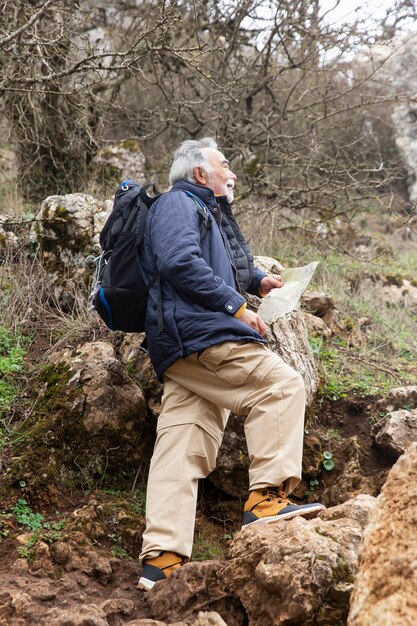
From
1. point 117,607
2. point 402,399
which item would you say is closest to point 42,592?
point 117,607

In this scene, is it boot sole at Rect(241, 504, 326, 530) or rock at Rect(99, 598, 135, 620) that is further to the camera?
boot sole at Rect(241, 504, 326, 530)

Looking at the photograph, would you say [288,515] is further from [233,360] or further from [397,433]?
[397,433]

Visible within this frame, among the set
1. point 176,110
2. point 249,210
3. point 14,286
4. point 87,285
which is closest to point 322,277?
point 249,210

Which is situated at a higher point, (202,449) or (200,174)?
(200,174)

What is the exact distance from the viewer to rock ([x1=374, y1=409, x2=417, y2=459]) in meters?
4.20

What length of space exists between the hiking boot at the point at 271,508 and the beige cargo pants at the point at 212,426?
0.05 meters

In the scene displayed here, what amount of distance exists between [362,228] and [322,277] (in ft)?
18.1

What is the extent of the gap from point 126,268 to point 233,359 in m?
0.81

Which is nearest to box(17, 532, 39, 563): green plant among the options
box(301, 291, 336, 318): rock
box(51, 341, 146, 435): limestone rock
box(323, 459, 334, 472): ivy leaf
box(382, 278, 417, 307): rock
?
box(51, 341, 146, 435): limestone rock

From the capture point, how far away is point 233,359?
355 cm

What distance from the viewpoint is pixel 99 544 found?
11.6ft

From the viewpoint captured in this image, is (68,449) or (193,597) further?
(68,449)

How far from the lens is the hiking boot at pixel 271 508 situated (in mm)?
3199

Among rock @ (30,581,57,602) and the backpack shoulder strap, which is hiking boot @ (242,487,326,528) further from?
the backpack shoulder strap
